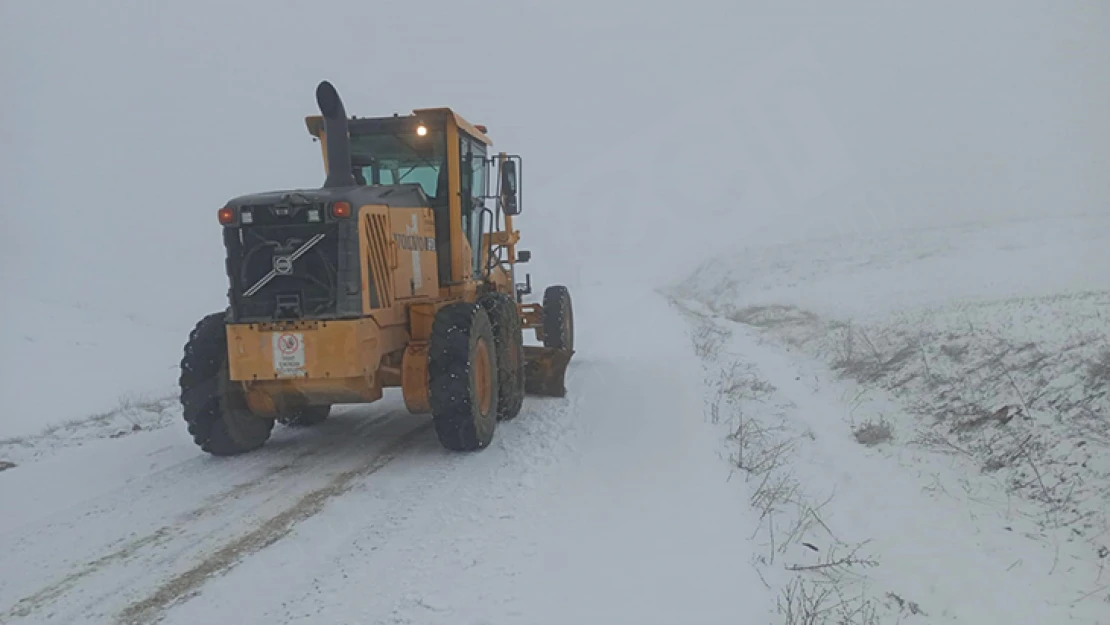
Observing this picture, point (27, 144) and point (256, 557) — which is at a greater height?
point (27, 144)

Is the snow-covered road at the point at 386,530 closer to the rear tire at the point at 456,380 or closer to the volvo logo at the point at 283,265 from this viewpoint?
the rear tire at the point at 456,380

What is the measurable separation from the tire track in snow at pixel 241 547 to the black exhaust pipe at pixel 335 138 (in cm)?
271

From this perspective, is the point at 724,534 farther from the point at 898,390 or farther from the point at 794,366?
the point at 794,366

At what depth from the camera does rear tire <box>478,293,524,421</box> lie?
316 inches

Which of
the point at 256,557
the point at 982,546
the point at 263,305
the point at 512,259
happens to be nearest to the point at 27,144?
the point at 512,259

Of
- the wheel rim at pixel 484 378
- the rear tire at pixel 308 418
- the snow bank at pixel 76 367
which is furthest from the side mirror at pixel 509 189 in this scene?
the snow bank at pixel 76 367

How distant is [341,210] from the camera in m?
6.22

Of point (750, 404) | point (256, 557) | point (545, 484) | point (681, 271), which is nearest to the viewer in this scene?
point (256, 557)

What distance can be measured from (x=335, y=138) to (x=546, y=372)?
12.6 ft

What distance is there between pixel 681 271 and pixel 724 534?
4708 centimetres

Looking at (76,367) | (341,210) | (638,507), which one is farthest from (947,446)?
(76,367)

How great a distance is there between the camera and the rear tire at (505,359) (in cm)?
802

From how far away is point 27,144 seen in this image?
32.9 metres

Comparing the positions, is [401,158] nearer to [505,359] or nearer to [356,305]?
[356,305]
